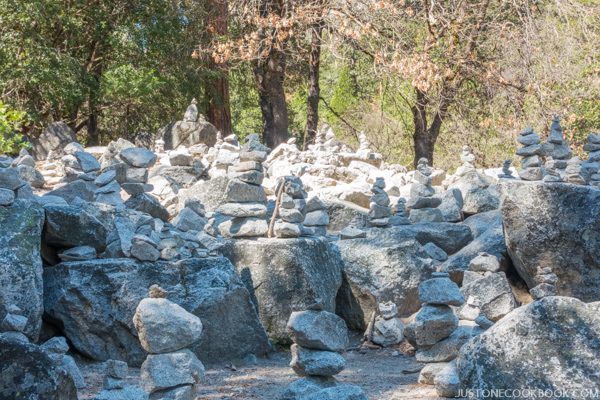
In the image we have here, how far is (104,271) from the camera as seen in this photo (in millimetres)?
6059

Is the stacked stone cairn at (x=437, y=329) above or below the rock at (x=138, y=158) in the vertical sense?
below

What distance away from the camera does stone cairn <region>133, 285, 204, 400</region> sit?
449cm

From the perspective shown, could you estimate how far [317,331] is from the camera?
491 cm

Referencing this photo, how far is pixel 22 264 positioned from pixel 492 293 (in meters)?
3.62

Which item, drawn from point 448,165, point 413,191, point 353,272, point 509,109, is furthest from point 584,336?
point 448,165

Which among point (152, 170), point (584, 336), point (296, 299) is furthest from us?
point (152, 170)

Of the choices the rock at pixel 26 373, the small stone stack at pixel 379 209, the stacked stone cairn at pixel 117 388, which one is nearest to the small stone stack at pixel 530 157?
the small stone stack at pixel 379 209

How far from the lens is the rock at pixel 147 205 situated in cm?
876

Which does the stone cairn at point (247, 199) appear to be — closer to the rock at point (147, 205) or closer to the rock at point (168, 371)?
the rock at point (147, 205)

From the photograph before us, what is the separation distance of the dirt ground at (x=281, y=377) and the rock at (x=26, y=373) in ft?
5.07

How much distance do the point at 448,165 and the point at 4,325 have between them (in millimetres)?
18045

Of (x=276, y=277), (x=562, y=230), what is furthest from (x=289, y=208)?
(x=562, y=230)

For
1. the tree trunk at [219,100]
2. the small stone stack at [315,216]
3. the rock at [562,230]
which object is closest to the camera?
the rock at [562,230]

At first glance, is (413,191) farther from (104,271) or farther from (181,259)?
(104,271)
